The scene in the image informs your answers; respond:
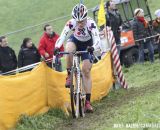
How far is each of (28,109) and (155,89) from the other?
3.05 metres

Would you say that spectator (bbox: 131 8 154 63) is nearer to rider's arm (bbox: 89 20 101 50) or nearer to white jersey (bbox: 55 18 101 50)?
white jersey (bbox: 55 18 101 50)

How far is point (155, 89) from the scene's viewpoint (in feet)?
37.2

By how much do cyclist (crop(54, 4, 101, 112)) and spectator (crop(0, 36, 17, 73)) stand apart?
3375 millimetres

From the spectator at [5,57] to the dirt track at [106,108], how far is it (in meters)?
2.90

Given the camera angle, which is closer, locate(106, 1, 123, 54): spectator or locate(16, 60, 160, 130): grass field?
locate(16, 60, 160, 130): grass field

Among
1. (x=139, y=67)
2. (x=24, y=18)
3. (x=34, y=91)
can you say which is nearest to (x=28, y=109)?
(x=34, y=91)

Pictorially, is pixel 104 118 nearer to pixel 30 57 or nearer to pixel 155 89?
pixel 155 89

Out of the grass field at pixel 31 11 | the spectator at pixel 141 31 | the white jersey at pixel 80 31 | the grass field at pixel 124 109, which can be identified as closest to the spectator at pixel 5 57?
the grass field at pixel 124 109

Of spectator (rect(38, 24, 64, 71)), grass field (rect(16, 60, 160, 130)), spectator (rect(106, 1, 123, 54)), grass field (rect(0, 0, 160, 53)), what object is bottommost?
grass field (rect(16, 60, 160, 130))

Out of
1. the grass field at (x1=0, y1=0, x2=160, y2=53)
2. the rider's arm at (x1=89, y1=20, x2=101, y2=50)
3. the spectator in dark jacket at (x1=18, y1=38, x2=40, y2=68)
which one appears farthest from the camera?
the grass field at (x1=0, y1=0, x2=160, y2=53)

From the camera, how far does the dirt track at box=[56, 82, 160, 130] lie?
9023 mm

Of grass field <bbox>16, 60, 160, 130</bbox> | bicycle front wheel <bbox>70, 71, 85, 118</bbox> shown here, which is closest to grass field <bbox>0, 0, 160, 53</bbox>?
grass field <bbox>16, 60, 160, 130</bbox>

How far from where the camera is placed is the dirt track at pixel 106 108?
902cm

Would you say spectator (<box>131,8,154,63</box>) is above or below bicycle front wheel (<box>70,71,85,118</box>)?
above
